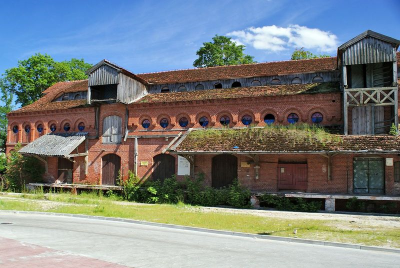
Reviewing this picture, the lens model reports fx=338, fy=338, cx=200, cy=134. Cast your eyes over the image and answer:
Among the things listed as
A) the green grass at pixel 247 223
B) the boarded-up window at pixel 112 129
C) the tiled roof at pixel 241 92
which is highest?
the tiled roof at pixel 241 92

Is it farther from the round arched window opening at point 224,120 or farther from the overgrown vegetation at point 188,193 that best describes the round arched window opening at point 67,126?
the round arched window opening at point 224,120

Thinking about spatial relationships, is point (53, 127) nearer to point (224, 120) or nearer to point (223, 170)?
point (224, 120)

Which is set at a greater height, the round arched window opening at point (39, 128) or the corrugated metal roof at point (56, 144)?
the round arched window opening at point (39, 128)

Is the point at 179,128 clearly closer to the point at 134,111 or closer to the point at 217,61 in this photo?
the point at 134,111

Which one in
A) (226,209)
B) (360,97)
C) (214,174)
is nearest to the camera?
(226,209)

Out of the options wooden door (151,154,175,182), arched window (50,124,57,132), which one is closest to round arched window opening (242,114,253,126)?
wooden door (151,154,175,182)

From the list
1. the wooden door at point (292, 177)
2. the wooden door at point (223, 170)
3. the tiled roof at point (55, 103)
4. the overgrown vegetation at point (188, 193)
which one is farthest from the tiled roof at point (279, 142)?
the tiled roof at point (55, 103)

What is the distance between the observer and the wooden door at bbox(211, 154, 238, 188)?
69.7 ft

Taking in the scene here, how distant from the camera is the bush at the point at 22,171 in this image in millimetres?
26188

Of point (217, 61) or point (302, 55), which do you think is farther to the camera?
point (217, 61)

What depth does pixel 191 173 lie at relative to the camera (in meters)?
21.8

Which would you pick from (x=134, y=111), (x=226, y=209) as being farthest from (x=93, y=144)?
(x=226, y=209)

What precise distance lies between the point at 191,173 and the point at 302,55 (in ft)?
77.6

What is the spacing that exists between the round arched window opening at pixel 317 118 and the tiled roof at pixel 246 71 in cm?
340
